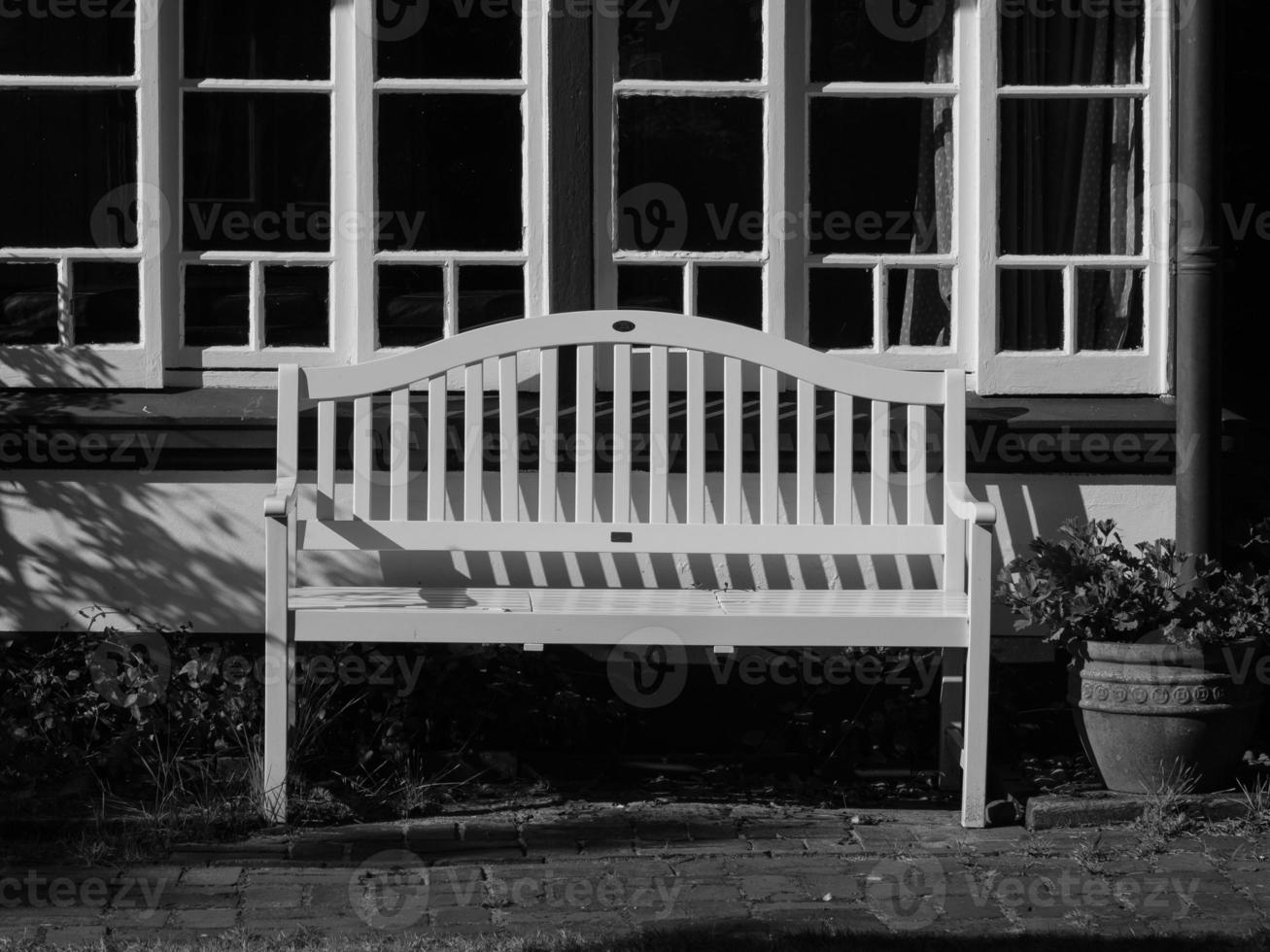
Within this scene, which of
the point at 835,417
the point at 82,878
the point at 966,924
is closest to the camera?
the point at 966,924

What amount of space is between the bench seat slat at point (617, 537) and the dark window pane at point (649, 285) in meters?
0.86

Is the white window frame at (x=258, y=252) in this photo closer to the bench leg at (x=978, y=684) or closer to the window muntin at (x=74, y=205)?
the window muntin at (x=74, y=205)

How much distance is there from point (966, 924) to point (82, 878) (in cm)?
211

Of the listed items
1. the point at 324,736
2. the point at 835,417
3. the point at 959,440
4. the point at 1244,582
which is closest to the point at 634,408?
the point at 835,417

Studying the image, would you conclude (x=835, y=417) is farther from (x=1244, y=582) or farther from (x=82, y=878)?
(x=82, y=878)

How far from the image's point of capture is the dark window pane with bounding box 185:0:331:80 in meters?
5.53

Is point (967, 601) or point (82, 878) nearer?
point (82, 878)

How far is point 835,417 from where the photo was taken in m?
5.11

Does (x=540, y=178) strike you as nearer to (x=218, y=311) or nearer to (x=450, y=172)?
(x=450, y=172)

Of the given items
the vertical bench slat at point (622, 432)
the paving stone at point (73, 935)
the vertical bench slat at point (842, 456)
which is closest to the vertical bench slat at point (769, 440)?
the vertical bench slat at point (842, 456)

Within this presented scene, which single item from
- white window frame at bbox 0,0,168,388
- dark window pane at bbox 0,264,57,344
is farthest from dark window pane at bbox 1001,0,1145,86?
dark window pane at bbox 0,264,57,344

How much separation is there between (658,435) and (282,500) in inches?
44.3

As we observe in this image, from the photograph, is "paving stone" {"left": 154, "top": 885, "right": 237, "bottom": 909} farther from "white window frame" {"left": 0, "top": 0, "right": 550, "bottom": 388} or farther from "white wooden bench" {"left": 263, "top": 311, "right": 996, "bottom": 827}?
"white window frame" {"left": 0, "top": 0, "right": 550, "bottom": 388}

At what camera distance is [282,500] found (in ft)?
15.3
